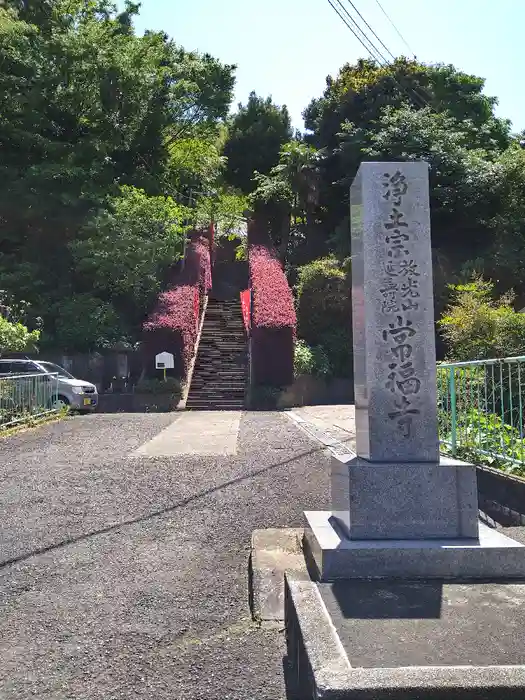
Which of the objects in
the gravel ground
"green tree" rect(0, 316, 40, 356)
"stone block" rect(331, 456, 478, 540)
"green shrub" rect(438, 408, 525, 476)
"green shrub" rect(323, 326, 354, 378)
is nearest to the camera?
the gravel ground

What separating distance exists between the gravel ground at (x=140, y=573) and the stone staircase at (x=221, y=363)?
991 cm

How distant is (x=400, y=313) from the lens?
410 cm

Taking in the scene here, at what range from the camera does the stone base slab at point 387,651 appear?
7.59ft

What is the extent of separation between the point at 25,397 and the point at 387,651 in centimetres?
1201

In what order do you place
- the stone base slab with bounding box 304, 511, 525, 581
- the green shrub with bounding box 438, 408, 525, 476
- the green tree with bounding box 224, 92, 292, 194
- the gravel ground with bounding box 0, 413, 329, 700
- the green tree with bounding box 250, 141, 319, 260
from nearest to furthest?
the gravel ground with bounding box 0, 413, 329, 700 → the stone base slab with bounding box 304, 511, 525, 581 → the green shrub with bounding box 438, 408, 525, 476 → the green tree with bounding box 250, 141, 319, 260 → the green tree with bounding box 224, 92, 292, 194

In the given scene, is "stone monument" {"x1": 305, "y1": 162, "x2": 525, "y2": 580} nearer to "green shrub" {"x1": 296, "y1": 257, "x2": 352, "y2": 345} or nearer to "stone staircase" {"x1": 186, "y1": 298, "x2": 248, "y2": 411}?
"stone staircase" {"x1": 186, "y1": 298, "x2": 248, "y2": 411}

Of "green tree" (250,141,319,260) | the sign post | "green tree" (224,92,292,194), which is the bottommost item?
the sign post

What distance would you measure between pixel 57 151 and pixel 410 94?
566 inches

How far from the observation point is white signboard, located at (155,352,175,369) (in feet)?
61.1

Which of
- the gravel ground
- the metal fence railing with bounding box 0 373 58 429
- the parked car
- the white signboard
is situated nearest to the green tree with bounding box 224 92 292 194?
the white signboard

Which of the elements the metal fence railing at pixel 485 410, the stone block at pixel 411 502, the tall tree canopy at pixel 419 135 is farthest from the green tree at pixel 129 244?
the stone block at pixel 411 502

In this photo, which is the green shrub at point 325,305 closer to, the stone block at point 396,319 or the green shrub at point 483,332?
the green shrub at point 483,332

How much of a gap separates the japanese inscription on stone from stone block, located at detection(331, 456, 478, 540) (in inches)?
12.5

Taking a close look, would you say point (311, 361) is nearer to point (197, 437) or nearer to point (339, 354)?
point (339, 354)
